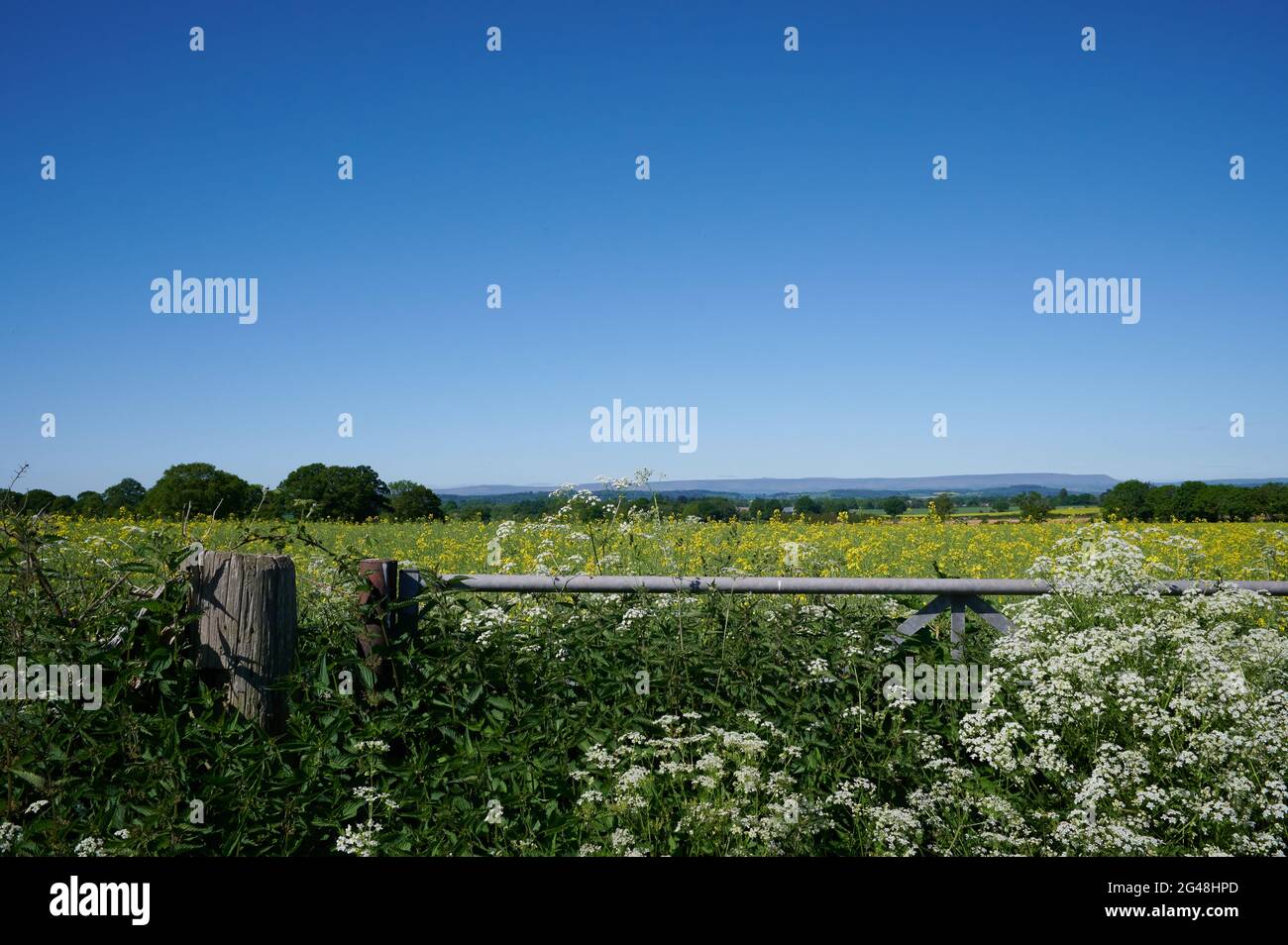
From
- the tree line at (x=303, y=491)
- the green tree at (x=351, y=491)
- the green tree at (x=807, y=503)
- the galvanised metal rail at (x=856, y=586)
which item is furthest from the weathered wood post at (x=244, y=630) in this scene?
the green tree at (x=351, y=491)

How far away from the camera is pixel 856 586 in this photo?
5414 mm

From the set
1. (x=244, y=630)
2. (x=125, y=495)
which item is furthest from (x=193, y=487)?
(x=244, y=630)

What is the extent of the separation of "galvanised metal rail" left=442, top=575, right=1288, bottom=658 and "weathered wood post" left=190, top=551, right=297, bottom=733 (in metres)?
1.00

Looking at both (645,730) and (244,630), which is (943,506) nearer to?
(645,730)

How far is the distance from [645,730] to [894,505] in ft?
46.2

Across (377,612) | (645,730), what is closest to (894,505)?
(645,730)

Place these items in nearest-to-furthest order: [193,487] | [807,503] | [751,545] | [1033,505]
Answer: [751,545]
[807,503]
[1033,505]
[193,487]

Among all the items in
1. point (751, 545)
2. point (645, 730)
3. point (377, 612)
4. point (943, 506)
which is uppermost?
point (943, 506)

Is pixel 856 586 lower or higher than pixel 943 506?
lower

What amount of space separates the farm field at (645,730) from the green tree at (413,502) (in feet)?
50.3

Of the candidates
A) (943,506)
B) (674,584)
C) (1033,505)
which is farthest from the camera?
(1033,505)

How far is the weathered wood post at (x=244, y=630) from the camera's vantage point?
13.9 ft

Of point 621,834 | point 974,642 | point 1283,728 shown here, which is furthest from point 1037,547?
point 621,834

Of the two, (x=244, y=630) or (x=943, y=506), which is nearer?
(x=244, y=630)
